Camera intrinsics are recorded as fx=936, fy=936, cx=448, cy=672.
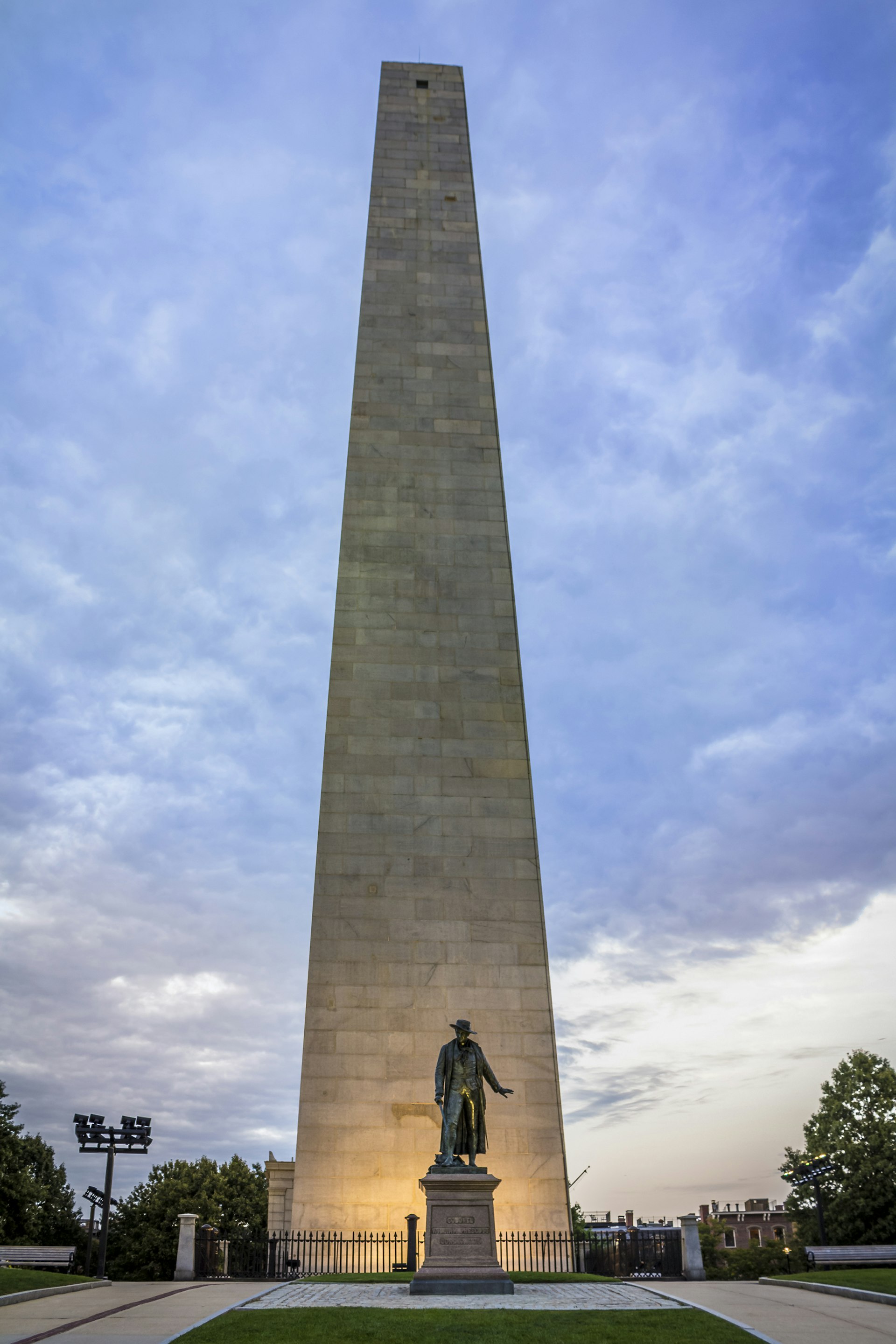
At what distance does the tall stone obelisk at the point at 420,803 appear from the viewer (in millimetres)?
21891

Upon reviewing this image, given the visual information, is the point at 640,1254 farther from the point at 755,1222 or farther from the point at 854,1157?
the point at 755,1222

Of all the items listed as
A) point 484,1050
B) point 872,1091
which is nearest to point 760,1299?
point 484,1050

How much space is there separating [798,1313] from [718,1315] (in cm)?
180

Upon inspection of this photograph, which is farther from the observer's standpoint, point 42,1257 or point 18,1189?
point 18,1189

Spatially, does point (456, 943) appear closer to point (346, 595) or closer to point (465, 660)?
point (465, 660)

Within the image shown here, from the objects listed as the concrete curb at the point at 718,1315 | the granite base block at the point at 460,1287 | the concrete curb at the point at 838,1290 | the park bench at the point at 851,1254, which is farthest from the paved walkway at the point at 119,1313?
the park bench at the point at 851,1254

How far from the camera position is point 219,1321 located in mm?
11102

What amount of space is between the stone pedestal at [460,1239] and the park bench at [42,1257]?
14.7 meters

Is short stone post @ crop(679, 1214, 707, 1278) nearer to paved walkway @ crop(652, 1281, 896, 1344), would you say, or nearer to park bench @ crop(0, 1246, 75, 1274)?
paved walkway @ crop(652, 1281, 896, 1344)

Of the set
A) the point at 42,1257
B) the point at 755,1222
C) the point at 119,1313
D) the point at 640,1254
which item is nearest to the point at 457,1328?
the point at 119,1313

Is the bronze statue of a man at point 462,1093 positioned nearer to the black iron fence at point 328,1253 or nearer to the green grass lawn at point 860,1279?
the black iron fence at point 328,1253

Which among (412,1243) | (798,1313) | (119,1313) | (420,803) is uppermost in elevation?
(420,803)

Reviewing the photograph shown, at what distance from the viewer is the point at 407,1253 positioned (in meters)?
20.1

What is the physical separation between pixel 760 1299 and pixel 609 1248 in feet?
29.6
